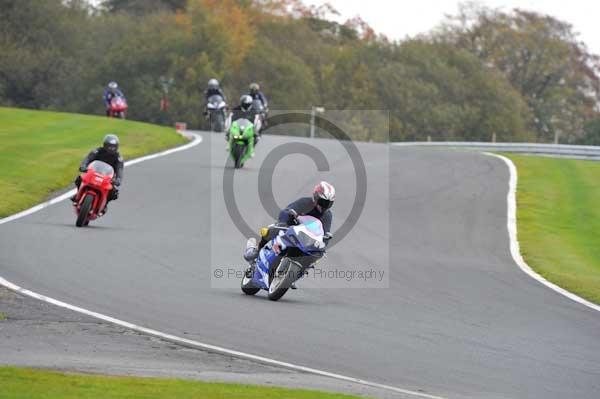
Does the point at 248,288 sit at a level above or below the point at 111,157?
below

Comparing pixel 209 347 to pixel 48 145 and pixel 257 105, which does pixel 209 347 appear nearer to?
pixel 257 105

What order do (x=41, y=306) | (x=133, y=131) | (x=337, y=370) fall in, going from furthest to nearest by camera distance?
(x=133, y=131) → (x=41, y=306) → (x=337, y=370)

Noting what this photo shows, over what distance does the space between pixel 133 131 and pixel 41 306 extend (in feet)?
88.7

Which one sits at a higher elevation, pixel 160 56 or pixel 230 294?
pixel 160 56

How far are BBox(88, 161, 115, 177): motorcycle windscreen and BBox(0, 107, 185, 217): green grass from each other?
7.79ft

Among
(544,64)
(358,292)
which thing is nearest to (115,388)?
(358,292)

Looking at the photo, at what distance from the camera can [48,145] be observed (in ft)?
111

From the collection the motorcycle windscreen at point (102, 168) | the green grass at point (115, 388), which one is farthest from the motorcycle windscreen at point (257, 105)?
the green grass at point (115, 388)

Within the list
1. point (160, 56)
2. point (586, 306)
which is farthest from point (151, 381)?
point (160, 56)

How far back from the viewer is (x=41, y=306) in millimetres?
12375

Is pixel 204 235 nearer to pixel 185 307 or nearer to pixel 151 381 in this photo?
pixel 185 307

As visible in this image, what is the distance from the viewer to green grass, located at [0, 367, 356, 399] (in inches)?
337

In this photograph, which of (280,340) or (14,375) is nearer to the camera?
Result: (14,375)

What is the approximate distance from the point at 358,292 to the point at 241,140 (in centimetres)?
1456
